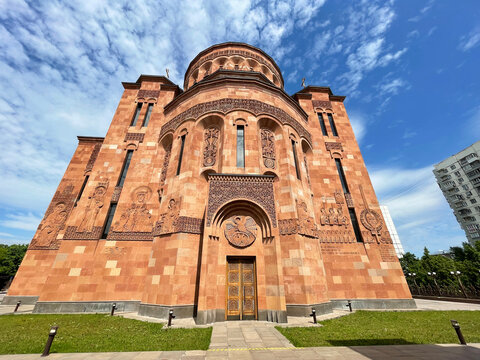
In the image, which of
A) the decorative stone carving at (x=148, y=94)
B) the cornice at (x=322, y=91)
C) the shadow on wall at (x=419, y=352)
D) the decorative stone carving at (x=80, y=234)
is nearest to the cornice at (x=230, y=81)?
the decorative stone carving at (x=148, y=94)

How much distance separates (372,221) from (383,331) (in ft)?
27.2

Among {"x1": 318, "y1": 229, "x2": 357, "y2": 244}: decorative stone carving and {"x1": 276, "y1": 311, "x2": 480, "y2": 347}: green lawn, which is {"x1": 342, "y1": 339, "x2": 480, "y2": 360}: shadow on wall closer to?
{"x1": 276, "y1": 311, "x2": 480, "y2": 347}: green lawn

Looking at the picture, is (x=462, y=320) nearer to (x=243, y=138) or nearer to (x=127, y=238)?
(x=243, y=138)

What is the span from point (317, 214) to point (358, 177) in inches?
198

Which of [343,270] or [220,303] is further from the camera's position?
[343,270]

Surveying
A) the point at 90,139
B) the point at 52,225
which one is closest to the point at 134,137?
the point at 90,139

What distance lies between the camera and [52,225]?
48.0 ft

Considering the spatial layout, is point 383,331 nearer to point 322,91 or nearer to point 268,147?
point 268,147

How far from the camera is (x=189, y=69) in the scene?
20953mm

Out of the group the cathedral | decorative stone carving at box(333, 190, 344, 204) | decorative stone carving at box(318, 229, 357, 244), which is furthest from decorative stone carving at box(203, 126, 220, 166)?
decorative stone carving at box(333, 190, 344, 204)

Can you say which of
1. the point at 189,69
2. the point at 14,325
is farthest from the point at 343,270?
the point at 189,69

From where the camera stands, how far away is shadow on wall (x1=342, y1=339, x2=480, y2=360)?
461 cm

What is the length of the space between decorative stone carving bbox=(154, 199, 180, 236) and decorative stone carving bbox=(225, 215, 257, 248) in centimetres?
283

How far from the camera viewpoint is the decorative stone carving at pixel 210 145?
39.3 ft
